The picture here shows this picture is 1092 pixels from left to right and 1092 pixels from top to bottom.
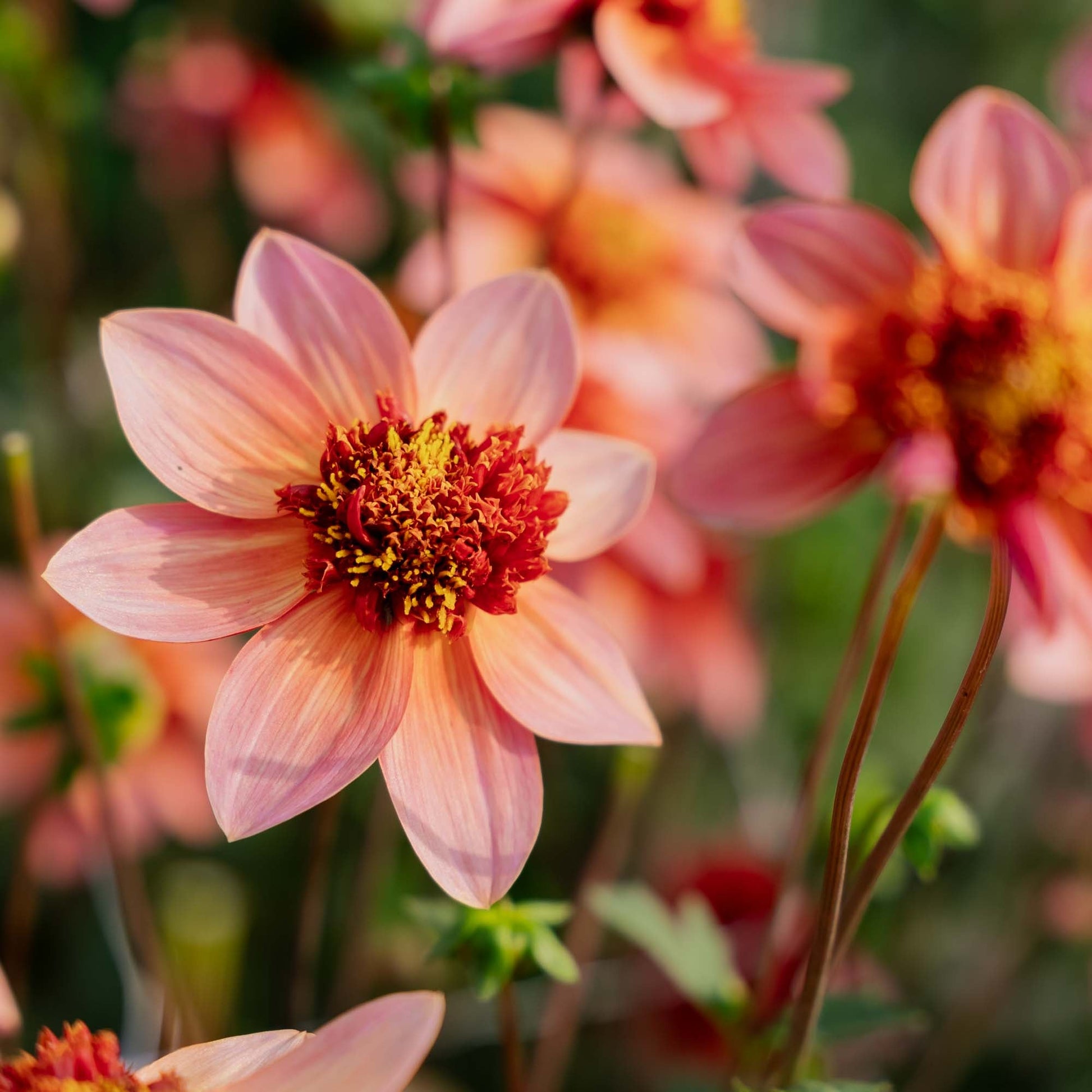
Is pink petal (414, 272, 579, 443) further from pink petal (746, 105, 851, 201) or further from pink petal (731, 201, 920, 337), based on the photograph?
pink petal (746, 105, 851, 201)

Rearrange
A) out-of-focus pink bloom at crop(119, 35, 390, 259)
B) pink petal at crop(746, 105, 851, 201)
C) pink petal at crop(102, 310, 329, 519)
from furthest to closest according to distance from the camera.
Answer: out-of-focus pink bloom at crop(119, 35, 390, 259), pink petal at crop(746, 105, 851, 201), pink petal at crop(102, 310, 329, 519)

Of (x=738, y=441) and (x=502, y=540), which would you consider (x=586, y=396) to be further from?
(x=502, y=540)

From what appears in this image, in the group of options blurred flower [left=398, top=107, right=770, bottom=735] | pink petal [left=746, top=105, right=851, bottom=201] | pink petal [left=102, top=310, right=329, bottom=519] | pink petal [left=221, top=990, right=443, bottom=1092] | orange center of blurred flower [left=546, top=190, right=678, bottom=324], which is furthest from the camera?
orange center of blurred flower [left=546, top=190, right=678, bottom=324]

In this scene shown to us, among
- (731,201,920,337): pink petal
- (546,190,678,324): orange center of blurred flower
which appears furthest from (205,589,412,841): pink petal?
(546,190,678,324): orange center of blurred flower

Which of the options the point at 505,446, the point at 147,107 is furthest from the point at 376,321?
the point at 147,107

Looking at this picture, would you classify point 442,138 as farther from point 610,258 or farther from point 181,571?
Result: point 610,258

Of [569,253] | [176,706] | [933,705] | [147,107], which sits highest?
[147,107]

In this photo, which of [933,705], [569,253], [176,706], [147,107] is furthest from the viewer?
[933,705]
